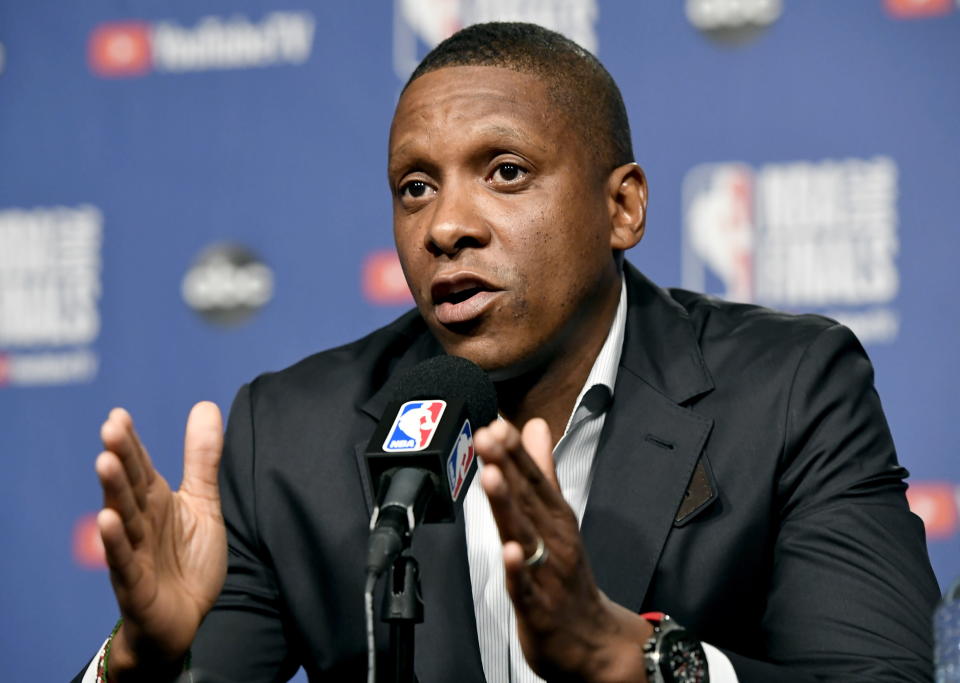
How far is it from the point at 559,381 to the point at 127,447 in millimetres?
1016

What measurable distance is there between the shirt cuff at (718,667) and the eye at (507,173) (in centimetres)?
93

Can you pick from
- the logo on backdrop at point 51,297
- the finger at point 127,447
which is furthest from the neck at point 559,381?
the logo on backdrop at point 51,297

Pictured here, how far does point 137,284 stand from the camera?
144 inches

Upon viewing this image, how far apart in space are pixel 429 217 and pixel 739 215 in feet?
4.12

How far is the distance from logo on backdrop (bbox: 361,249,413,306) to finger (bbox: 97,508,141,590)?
1894 millimetres

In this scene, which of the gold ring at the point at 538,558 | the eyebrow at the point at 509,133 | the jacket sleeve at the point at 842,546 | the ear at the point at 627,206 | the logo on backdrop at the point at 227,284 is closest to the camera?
the gold ring at the point at 538,558

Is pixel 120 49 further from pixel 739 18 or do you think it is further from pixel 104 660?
pixel 104 660

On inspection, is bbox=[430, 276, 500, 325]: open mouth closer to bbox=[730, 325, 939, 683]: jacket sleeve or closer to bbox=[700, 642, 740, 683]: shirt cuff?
bbox=[730, 325, 939, 683]: jacket sleeve

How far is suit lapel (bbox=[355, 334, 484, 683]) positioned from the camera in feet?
6.87

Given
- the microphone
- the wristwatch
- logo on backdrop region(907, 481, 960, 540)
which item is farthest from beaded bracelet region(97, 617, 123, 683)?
logo on backdrop region(907, 481, 960, 540)

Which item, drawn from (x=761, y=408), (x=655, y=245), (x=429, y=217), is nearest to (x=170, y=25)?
(x=655, y=245)

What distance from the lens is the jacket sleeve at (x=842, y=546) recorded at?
1.88 m

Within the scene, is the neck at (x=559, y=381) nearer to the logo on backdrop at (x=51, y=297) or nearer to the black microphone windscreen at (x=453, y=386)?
the black microphone windscreen at (x=453, y=386)

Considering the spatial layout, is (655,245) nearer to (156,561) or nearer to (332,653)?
(332,653)
